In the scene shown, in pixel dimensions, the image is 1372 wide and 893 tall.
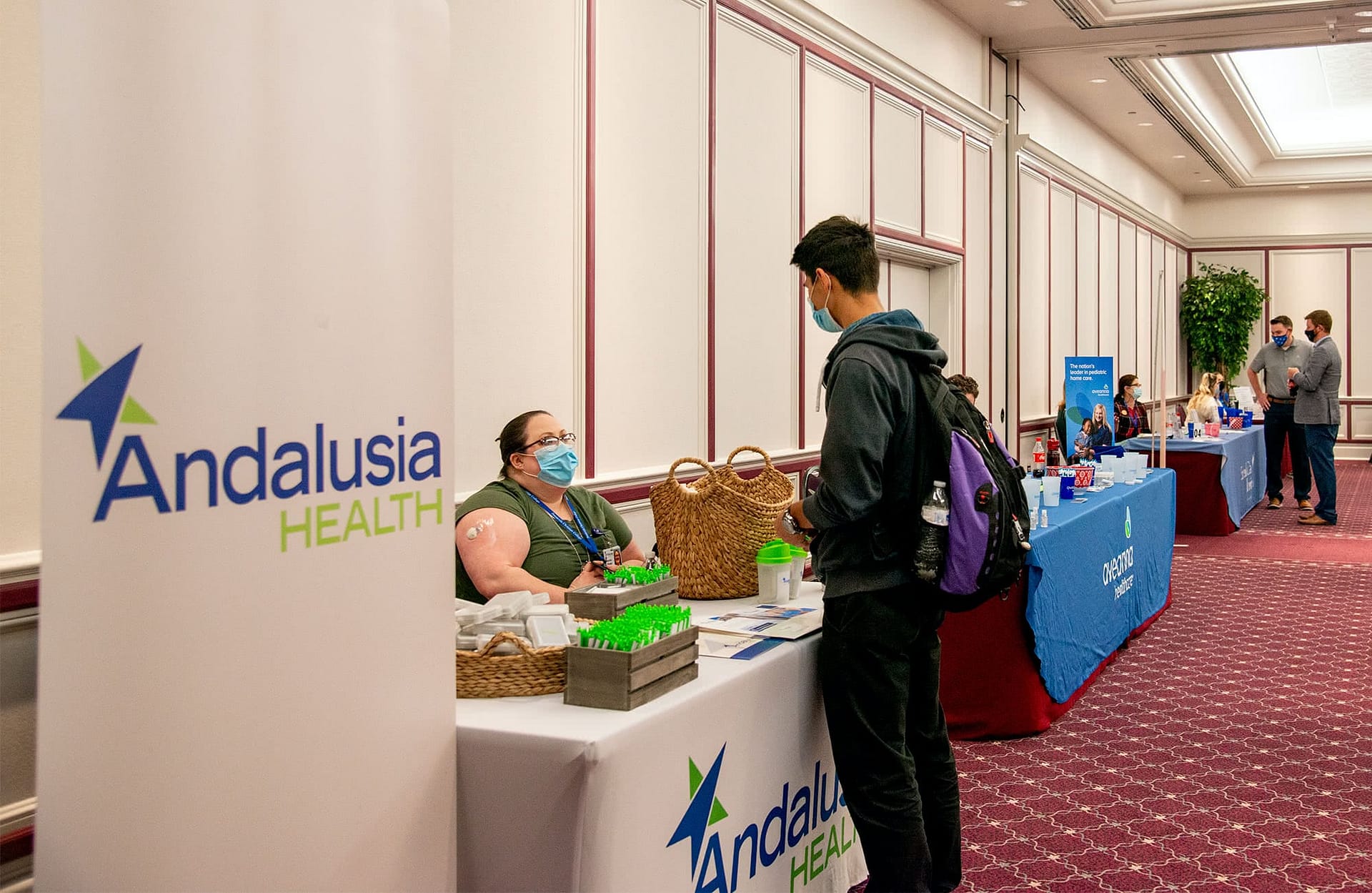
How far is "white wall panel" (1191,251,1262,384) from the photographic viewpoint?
16.2m

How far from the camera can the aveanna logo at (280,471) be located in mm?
1333

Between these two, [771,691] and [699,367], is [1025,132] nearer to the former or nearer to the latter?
[699,367]

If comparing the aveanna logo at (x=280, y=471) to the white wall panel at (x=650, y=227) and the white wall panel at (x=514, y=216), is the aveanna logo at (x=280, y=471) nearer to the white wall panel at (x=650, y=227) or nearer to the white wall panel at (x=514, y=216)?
the white wall panel at (x=514, y=216)

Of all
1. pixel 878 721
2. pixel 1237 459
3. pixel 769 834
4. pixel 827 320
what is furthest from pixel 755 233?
pixel 1237 459

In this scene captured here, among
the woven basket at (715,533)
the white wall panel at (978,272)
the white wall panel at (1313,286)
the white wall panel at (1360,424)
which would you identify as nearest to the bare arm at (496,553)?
the woven basket at (715,533)

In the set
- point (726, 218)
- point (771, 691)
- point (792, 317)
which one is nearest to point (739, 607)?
point (771, 691)

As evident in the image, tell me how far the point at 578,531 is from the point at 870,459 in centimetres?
104

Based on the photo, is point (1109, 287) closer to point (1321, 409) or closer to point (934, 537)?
point (1321, 409)

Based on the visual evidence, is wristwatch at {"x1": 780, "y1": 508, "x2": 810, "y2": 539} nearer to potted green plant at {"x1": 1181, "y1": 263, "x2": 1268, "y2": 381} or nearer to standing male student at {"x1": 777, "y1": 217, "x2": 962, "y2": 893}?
standing male student at {"x1": 777, "y1": 217, "x2": 962, "y2": 893}

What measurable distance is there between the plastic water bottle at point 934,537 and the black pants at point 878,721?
0.31 ft

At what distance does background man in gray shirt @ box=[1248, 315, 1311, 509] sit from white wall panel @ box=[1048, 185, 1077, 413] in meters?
1.66

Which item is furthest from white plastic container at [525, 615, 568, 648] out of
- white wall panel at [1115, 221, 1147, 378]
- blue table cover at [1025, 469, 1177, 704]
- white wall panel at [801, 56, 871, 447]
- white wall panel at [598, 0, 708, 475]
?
white wall panel at [1115, 221, 1147, 378]

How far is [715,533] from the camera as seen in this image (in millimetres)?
2877

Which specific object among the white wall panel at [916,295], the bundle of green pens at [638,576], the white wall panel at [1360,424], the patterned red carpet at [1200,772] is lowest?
the patterned red carpet at [1200,772]
